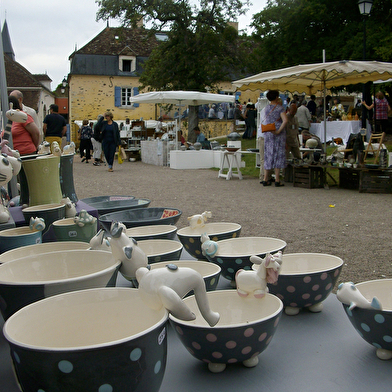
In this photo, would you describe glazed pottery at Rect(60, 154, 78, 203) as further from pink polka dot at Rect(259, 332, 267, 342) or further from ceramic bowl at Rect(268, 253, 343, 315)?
pink polka dot at Rect(259, 332, 267, 342)

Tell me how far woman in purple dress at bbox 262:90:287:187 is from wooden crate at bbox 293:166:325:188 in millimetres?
361

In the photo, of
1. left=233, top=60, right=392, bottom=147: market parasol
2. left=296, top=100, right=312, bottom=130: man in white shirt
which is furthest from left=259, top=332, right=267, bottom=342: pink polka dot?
left=296, top=100, right=312, bottom=130: man in white shirt

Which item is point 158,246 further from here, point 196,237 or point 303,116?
point 303,116

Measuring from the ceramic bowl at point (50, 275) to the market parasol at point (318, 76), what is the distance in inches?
267

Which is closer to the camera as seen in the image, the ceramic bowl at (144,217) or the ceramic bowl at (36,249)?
the ceramic bowl at (36,249)

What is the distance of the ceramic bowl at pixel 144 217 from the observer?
6.45 feet

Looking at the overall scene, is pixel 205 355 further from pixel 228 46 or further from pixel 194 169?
pixel 228 46

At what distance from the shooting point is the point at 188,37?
18766mm

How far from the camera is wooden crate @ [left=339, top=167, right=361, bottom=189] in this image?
7696 mm

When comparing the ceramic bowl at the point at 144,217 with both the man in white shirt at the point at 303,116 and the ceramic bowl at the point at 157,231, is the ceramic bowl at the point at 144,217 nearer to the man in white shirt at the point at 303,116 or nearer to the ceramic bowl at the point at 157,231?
the ceramic bowl at the point at 157,231

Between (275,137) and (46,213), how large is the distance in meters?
6.42

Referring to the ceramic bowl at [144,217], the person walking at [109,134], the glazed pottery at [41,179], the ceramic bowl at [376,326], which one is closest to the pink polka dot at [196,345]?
the ceramic bowl at [376,326]

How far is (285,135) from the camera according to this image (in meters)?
7.67

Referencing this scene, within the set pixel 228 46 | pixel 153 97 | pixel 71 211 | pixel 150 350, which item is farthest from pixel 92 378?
pixel 228 46
